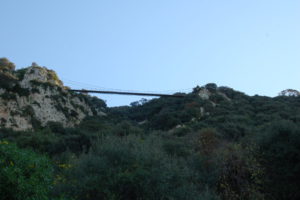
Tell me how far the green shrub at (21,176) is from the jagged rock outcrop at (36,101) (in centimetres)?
2413

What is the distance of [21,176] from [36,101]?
30.6m

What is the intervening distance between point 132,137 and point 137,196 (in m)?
2.09

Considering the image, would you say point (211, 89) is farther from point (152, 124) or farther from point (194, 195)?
point (194, 195)

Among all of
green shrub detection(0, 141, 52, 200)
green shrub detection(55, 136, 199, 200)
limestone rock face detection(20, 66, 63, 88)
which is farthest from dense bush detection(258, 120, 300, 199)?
limestone rock face detection(20, 66, 63, 88)

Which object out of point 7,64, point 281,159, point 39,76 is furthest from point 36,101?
point 281,159

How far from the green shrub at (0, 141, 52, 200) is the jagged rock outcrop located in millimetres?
24135

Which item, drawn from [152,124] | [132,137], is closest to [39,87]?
[152,124]

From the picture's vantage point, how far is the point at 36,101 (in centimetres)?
3516

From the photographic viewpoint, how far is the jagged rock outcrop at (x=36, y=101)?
3144 centimetres

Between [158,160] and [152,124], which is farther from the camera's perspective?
[152,124]

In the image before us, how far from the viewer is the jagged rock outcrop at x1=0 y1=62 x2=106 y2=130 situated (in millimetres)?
31438

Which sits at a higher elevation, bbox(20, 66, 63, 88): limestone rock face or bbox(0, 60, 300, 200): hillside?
bbox(20, 66, 63, 88): limestone rock face

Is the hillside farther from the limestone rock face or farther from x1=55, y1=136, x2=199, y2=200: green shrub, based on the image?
the limestone rock face

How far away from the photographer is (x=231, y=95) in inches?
1818
